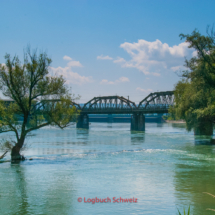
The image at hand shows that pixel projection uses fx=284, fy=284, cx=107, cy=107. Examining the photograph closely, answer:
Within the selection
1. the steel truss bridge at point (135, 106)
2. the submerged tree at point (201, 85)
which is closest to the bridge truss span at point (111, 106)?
the steel truss bridge at point (135, 106)

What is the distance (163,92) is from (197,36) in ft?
295

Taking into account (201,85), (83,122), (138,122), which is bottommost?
(83,122)

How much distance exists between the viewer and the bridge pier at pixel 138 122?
13246 centimetres

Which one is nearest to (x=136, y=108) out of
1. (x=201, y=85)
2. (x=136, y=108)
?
(x=136, y=108)

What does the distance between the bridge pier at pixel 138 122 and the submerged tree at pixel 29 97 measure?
329 ft

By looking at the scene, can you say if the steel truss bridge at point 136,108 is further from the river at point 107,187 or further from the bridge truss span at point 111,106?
the river at point 107,187

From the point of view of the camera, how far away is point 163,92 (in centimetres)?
13225

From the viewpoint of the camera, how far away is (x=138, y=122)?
446 feet

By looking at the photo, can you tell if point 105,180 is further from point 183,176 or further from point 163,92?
point 163,92

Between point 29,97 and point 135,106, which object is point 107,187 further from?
point 135,106

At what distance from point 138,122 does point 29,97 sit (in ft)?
351

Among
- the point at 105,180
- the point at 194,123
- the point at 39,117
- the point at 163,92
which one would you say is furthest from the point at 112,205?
the point at 163,92

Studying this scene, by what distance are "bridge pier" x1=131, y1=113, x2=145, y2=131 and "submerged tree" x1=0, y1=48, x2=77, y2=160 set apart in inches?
3954

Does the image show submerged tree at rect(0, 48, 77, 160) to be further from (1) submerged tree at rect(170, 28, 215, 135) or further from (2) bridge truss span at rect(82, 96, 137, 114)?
(2) bridge truss span at rect(82, 96, 137, 114)
